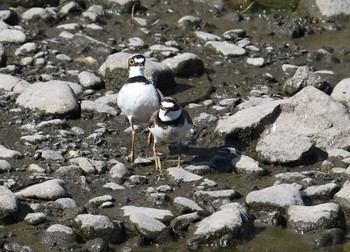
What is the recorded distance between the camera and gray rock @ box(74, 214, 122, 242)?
10.1m

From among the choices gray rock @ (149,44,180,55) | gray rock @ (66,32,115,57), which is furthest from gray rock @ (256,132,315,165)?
gray rock @ (66,32,115,57)

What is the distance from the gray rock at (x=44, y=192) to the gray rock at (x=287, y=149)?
8.82 feet

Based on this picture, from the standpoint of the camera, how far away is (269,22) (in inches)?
680

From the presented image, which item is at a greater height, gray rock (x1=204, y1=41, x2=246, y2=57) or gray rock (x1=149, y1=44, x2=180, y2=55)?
gray rock (x1=204, y1=41, x2=246, y2=57)

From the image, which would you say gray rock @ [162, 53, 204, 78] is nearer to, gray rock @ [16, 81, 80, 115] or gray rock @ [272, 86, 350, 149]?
gray rock @ [16, 81, 80, 115]

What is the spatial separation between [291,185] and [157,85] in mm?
3794

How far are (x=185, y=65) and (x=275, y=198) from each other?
4445mm

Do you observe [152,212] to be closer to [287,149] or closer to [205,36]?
[287,149]

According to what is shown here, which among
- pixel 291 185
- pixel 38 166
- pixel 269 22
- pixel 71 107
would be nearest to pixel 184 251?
pixel 291 185

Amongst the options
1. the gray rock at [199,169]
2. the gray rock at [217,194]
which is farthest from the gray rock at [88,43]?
the gray rock at [217,194]

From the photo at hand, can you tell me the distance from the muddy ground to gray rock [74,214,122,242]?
0.17 m

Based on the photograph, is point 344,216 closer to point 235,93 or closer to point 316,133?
point 316,133

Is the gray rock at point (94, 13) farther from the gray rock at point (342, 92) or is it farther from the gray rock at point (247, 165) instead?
the gray rock at point (247, 165)

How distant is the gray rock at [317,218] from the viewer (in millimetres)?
10555
